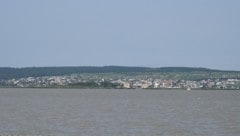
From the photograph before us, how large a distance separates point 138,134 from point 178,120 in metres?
17.1

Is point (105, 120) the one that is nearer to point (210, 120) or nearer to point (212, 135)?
point (210, 120)

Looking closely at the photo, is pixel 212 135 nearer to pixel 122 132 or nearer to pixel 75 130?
pixel 122 132

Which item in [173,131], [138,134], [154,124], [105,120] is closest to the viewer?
[138,134]

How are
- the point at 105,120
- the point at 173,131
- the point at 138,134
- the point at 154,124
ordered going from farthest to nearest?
the point at 105,120 → the point at 154,124 → the point at 173,131 → the point at 138,134

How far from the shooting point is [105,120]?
6850 centimetres

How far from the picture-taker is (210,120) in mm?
70438

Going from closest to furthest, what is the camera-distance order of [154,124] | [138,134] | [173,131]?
1. [138,134]
2. [173,131]
3. [154,124]

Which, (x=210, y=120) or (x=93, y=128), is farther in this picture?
(x=210, y=120)

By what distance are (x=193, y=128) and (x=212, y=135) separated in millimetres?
5806

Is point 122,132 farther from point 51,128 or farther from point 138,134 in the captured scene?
point 51,128

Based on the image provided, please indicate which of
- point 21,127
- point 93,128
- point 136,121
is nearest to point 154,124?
point 136,121

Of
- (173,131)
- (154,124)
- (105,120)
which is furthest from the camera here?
(105,120)

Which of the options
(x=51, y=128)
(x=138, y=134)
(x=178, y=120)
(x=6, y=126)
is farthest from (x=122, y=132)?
(x=178, y=120)

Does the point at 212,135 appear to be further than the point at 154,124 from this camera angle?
No
